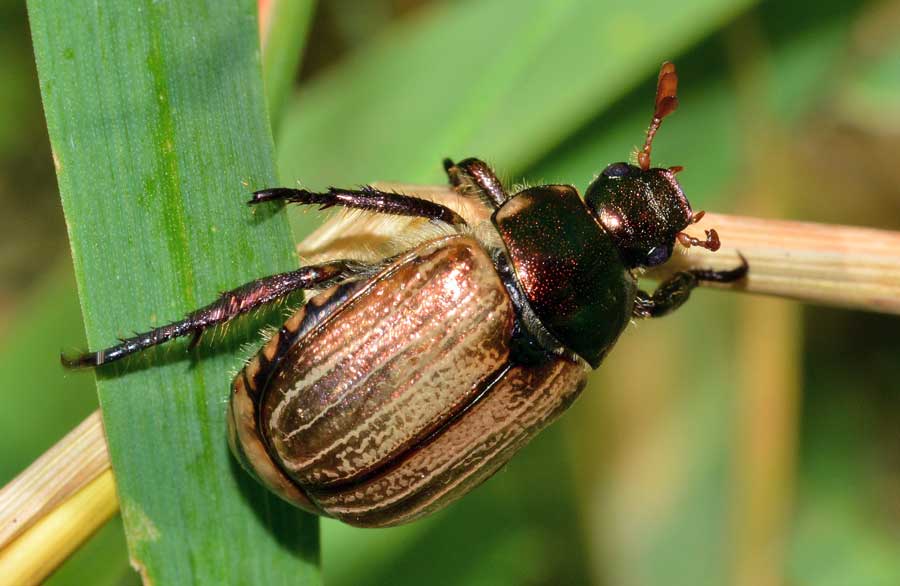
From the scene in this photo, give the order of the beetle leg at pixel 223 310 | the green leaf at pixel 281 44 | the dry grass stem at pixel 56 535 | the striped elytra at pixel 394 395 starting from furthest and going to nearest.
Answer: the green leaf at pixel 281 44, the striped elytra at pixel 394 395, the beetle leg at pixel 223 310, the dry grass stem at pixel 56 535

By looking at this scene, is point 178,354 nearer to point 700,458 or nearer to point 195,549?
point 195,549

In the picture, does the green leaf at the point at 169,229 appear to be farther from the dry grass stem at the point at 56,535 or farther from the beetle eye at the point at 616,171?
the beetle eye at the point at 616,171

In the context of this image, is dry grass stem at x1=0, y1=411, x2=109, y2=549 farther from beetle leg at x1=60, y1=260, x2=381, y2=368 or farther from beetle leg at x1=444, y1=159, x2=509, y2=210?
beetle leg at x1=444, y1=159, x2=509, y2=210

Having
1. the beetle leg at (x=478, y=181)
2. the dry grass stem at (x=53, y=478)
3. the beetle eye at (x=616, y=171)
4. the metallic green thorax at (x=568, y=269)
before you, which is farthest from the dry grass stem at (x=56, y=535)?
the beetle eye at (x=616, y=171)

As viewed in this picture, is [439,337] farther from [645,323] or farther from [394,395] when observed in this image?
[645,323]

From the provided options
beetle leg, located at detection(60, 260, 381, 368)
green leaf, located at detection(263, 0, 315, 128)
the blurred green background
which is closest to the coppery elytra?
beetle leg, located at detection(60, 260, 381, 368)

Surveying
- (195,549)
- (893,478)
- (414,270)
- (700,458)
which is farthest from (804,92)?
(195,549)
